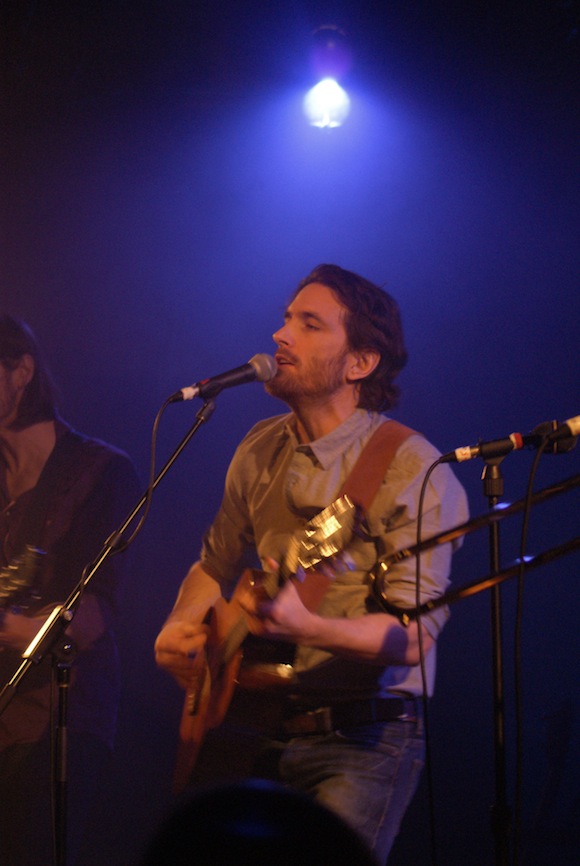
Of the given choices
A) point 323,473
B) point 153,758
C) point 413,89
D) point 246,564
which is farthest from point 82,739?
point 413,89

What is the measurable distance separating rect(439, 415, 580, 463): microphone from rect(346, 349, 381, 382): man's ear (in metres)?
1.21

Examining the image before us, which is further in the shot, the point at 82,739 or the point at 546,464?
the point at 82,739

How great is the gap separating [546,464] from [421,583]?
31.3 inches

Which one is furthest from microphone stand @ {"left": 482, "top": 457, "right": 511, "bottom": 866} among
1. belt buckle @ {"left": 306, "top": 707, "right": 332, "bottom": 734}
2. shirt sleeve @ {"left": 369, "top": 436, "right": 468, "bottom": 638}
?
belt buckle @ {"left": 306, "top": 707, "right": 332, "bottom": 734}

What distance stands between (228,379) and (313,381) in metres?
0.73

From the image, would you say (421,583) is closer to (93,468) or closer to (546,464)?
(546,464)

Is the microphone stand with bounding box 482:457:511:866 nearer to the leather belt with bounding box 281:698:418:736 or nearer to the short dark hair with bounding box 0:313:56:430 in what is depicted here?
the leather belt with bounding box 281:698:418:736

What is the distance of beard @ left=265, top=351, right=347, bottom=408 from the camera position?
3.26 m

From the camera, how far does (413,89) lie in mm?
3607

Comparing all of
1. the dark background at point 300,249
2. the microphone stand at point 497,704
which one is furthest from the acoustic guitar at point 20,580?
the microphone stand at point 497,704

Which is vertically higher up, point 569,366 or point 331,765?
point 569,366

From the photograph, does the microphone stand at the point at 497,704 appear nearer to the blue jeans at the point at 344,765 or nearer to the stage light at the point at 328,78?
the blue jeans at the point at 344,765

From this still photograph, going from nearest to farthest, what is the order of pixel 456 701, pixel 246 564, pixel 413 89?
pixel 456 701, pixel 246 564, pixel 413 89

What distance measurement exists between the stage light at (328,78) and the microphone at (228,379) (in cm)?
156
